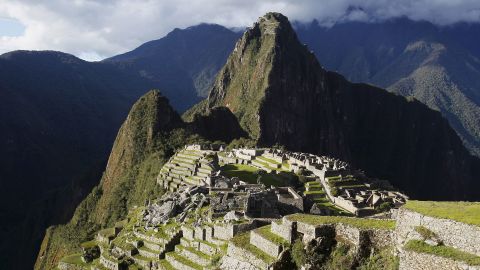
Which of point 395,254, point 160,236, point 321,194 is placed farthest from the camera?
point 321,194

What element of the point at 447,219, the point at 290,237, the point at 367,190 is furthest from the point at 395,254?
the point at 367,190

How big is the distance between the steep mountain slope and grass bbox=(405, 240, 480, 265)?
214 ft

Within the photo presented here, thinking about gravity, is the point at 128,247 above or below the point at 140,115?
below

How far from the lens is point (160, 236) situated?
113ft

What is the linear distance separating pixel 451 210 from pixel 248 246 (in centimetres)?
891

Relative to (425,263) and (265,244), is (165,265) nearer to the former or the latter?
(265,244)

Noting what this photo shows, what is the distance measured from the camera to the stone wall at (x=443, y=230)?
47.7 ft

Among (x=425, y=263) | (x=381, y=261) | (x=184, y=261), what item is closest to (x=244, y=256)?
(x=381, y=261)

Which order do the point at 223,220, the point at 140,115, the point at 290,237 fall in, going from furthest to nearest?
the point at 140,115
the point at 223,220
the point at 290,237

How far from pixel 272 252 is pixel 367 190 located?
1695 inches

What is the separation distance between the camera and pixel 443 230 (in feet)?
50.5

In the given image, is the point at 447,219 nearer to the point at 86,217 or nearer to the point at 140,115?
the point at 86,217

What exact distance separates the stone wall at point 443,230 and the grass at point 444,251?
0.17 metres

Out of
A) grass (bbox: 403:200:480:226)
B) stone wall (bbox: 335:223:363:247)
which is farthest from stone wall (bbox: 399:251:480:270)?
stone wall (bbox: 335:223:363:247)
